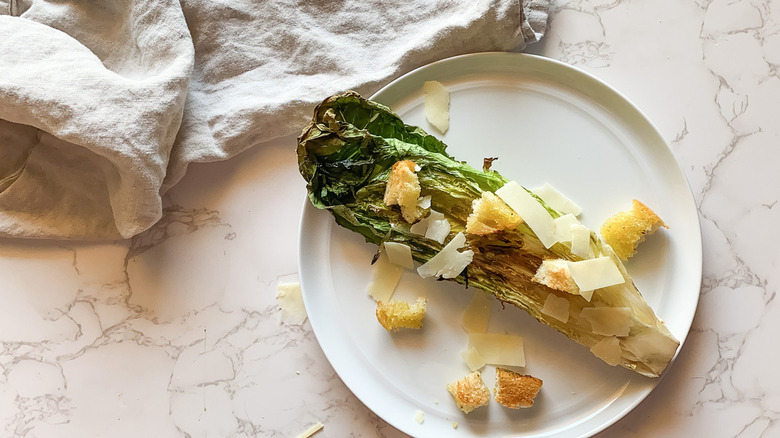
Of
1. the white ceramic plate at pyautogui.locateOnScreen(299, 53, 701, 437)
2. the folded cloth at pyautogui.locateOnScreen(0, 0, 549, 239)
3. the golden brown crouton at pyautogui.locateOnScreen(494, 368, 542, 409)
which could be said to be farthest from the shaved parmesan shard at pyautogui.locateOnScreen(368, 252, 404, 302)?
the folded cloth at pyautogui.locateOnScreen(0, 0, 549, 239)

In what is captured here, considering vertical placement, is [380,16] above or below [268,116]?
above

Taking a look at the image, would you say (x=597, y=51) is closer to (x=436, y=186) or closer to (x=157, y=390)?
(x=436, y=186)

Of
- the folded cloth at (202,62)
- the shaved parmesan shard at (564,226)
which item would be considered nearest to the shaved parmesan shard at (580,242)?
the shaved parmesan shard at (564,226)

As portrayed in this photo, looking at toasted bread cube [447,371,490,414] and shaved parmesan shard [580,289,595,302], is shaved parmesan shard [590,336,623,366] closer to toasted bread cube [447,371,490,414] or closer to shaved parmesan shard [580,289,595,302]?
shaved parmesan shard [580,289,595,302]

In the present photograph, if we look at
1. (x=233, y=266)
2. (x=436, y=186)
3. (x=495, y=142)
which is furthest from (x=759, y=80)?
(x=233, y=266)

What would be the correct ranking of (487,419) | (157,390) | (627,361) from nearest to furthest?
(627,361) → (487,419) → (157,390)

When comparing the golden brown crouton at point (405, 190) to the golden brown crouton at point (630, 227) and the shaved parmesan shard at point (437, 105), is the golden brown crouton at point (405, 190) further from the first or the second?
the golden brown crouton at point (630, 227)

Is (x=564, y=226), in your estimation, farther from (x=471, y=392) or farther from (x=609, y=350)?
(x=471, y=392)

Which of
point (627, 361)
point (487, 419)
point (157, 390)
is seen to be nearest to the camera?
point (627, 361)
